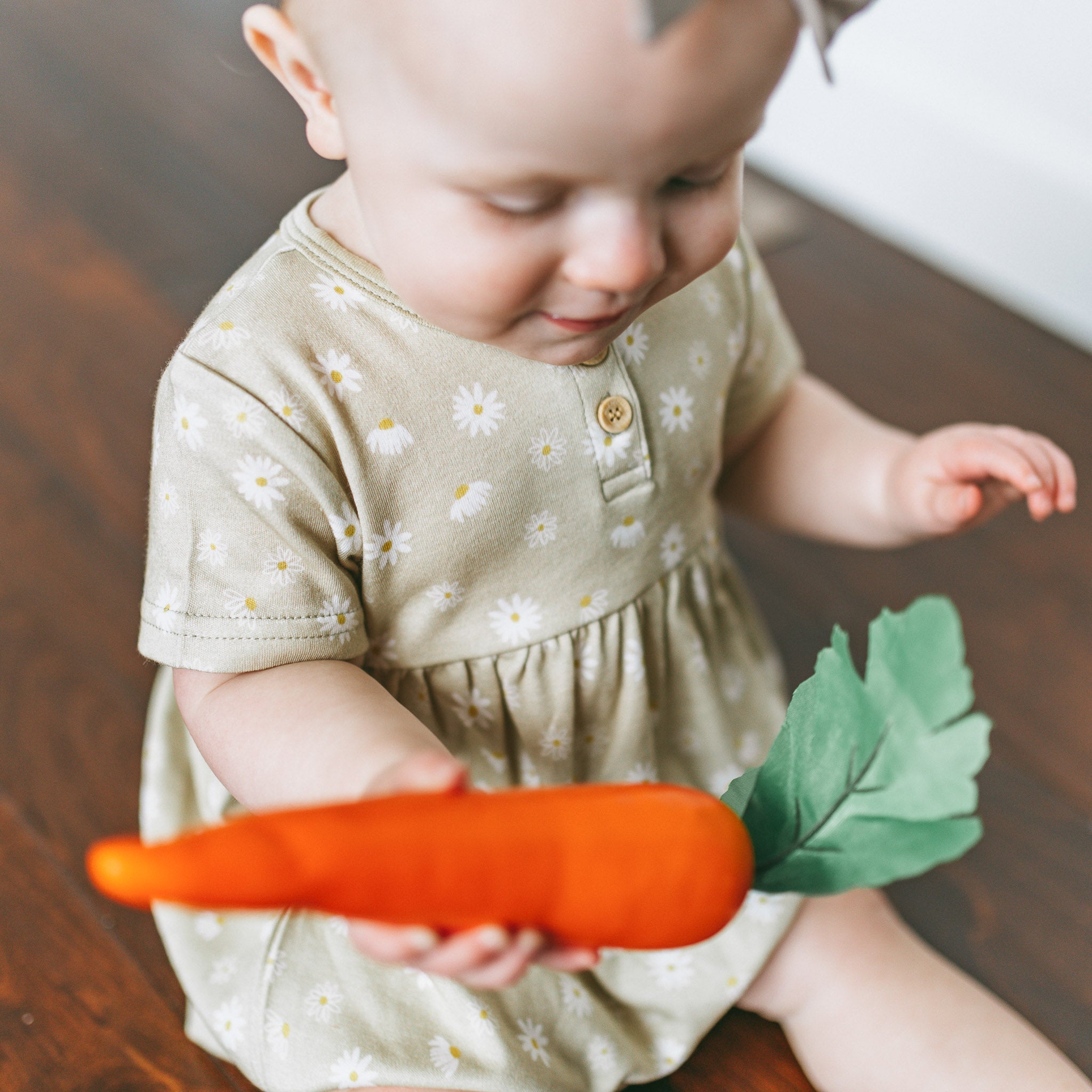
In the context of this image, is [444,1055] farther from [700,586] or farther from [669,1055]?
[700,586]

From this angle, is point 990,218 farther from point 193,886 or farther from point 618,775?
point 193,886

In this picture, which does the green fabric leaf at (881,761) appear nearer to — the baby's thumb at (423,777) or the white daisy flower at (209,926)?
the baby's thumb at (423,777)

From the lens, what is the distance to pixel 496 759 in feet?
2.20

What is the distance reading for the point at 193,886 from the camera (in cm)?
37

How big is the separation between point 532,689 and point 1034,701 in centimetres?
47

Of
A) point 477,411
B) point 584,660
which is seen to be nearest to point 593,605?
point 584,660

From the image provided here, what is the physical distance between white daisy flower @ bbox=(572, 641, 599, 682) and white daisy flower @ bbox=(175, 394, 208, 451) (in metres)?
0.23

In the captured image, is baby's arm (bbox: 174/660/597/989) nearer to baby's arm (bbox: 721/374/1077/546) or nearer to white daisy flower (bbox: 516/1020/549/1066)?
white daisy flower (bbox: 516/1020/549/1066)

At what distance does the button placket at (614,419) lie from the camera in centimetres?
59

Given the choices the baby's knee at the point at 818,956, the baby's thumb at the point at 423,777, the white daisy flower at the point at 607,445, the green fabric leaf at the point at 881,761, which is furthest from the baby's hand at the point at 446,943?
the baby's knee at the point at 818,956

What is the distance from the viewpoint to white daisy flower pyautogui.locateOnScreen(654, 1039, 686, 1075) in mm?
682

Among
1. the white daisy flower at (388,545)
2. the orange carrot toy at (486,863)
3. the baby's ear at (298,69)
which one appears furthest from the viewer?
the white daisy flower at (388,545)

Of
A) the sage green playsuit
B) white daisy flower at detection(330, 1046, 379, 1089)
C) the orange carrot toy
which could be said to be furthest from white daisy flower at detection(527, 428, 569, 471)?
white daisy flower at detection(330, 1046, 379, 1089)

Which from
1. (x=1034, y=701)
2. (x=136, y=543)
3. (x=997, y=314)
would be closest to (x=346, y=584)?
(x=136, y=543)
